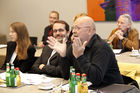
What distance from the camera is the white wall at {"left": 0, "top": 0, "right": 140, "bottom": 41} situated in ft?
23.2

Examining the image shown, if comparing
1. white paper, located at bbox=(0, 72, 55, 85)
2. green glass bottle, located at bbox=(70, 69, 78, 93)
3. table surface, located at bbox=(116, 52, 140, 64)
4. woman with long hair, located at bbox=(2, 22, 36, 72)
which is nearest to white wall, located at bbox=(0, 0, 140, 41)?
table surface, located at bbox=(116, 52, 140, 64)

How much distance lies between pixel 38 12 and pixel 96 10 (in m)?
1.80

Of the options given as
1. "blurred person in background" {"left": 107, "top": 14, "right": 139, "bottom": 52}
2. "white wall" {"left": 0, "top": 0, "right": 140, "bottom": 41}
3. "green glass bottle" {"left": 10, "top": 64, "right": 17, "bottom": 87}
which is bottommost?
"green glass bottle" {"left": 10, "top": 64, "right": 17, "bottom": 87}

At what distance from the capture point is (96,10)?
687 cm

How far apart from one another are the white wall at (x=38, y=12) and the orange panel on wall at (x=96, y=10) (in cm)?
12

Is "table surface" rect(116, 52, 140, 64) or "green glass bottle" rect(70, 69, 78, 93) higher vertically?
"green glass bottle" rect(70, 69, 78, 93)

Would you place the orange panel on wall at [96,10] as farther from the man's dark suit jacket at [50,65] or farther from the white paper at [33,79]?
the white paper at [33,79]

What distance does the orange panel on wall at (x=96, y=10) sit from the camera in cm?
680

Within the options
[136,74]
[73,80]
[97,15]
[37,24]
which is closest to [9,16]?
[37,24]

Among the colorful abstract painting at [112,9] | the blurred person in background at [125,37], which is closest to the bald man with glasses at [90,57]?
the blurred person in background at [125,37]

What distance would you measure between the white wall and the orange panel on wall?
0.38 ft

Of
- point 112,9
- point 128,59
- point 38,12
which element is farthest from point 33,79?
point 38,12

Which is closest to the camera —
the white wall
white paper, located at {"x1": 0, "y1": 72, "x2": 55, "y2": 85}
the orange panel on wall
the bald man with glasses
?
the bald man with glasses

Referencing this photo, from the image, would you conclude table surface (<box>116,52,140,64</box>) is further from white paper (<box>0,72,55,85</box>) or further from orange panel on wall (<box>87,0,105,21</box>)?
orange panel on wall (<box>87,0,105,21</box>)
